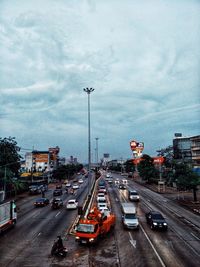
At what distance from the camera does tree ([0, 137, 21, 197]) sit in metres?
52.3

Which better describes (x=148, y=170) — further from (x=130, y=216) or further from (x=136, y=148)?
(x=130, y=216)

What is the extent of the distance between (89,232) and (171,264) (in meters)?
6.86


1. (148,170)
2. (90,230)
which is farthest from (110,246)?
(148,170)

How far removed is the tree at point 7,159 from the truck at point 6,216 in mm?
24513

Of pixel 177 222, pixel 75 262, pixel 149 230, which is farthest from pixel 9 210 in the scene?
pixel 177 222

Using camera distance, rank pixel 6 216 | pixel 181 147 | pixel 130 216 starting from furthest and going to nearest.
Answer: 1. pixel 181 147
2. pixel 130 216
3. pixel 6 216

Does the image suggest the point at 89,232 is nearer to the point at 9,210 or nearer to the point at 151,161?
the point at 9,210

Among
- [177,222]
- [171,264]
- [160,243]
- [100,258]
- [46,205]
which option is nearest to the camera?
[171,264]

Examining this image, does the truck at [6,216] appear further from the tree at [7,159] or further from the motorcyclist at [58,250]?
the tree at [7,159]

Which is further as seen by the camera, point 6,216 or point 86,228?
point 6,216

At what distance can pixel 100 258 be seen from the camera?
702 inches

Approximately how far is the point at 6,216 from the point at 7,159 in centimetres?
3230

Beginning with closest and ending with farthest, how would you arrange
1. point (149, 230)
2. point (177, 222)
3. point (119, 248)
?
point (119, 248) → point (149, 230) → point (177, 222)

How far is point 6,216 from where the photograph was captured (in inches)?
1009
